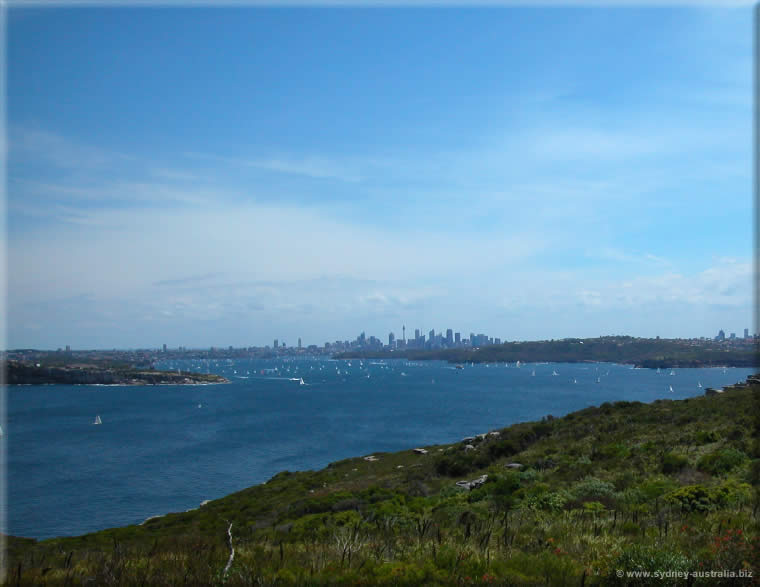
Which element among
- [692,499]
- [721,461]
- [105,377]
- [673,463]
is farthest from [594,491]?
[105,377]

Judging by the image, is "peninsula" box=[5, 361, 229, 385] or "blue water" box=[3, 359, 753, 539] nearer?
"blue water" box=[3, 359, 753, 539]

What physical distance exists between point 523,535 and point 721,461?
26.4 ft

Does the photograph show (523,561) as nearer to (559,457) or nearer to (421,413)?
(559,457)

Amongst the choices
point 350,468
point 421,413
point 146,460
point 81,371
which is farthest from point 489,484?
point 81,371

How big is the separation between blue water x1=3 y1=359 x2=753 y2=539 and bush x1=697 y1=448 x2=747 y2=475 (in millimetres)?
33735

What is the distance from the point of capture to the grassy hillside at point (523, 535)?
5406 millimetres

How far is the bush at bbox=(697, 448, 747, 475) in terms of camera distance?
1208cm

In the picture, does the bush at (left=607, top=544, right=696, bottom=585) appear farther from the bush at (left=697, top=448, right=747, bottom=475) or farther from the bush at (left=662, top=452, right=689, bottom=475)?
the bush at (left=662, top=452, right=689, bottom=475)

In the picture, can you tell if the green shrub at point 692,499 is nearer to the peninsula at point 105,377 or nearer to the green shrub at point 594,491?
the green shrub at point 594,491

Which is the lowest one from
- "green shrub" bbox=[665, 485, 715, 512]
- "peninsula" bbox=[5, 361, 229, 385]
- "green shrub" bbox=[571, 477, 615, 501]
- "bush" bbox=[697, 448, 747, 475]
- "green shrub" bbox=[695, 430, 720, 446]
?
"peninsula" bbox=[5, 361, 229, 385]

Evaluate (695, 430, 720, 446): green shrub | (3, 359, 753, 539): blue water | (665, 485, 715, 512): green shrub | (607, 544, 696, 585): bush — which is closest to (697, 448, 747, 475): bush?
(695, 430, 720, 446): green shrub

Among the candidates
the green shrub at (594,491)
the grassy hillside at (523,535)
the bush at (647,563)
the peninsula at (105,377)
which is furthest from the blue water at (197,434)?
the bush at (647,563)

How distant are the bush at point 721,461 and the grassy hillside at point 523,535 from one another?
4cm

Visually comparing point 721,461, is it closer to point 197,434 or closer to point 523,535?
point 523,535
